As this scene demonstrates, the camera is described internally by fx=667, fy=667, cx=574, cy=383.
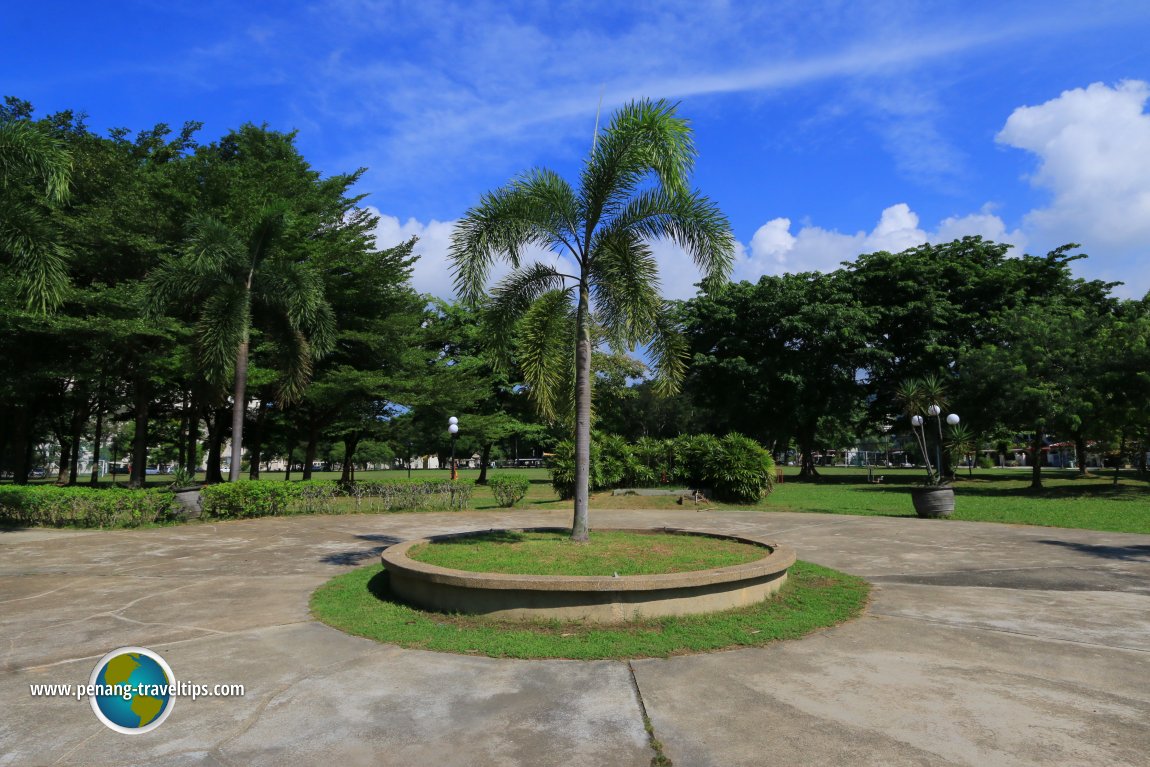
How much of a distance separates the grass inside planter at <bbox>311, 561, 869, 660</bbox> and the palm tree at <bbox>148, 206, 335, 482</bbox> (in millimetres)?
11947

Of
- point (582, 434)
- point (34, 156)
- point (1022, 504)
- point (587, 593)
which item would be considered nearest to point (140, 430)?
point (34, 156)

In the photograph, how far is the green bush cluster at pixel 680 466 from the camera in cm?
2248

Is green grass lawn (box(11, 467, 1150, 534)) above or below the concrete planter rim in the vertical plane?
below

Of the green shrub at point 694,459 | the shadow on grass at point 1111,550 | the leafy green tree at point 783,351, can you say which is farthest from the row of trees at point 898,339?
the shadow on grass at point 1111,550

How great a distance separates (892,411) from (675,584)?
114 ft

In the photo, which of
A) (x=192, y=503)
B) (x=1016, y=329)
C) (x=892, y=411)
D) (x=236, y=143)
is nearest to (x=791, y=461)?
(x=892, y=411)

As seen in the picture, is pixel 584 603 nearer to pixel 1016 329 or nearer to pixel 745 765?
Result: pixel 745 765

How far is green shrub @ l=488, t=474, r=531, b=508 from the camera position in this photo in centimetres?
2175

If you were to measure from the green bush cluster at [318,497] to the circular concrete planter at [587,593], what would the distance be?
40.3ft

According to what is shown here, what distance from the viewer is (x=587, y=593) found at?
20.2ft

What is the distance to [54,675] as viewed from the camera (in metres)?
5.03

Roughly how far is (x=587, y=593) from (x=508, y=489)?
15.8 m

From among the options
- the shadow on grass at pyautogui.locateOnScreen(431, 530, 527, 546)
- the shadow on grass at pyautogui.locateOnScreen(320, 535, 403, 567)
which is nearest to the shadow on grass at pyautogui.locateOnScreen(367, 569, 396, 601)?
the shadow on grass at pyautogui.locateOnScreen(431, 530, 527, 546)

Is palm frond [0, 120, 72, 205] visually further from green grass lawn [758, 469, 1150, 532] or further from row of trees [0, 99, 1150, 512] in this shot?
green grass lawn [758, 469, 1150, 532]
